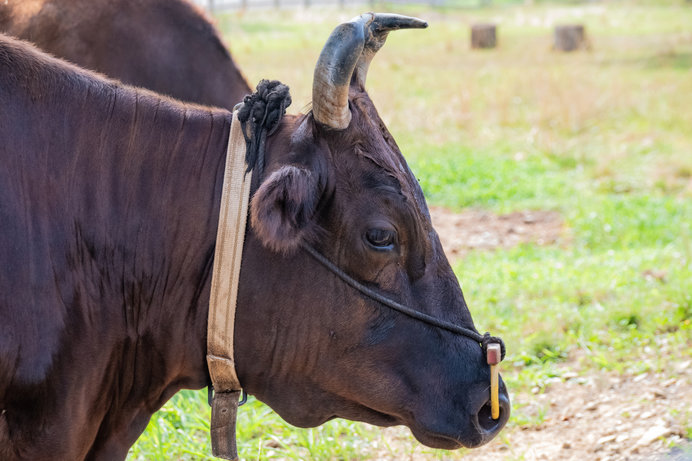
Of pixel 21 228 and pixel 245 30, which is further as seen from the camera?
pixel 245 30

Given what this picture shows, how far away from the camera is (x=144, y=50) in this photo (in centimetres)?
497

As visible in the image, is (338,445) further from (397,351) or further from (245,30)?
(245,30)

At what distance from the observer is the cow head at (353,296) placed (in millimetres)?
2730

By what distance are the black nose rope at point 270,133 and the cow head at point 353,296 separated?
23mm

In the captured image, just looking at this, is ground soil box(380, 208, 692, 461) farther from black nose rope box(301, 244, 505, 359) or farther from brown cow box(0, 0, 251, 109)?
brown cow box(0, 0, 251, 109)

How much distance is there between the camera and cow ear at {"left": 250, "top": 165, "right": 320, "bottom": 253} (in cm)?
258

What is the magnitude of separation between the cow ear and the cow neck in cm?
10

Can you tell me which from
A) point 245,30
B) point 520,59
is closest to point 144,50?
point 520,59

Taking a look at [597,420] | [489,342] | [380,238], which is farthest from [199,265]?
[597,420]

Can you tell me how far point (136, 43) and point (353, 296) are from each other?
2.81 meters

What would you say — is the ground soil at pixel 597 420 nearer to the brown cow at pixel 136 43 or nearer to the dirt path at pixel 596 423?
the dirt path at pixel 596 423

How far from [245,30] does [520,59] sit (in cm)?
1119

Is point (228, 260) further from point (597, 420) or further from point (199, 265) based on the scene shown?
point (597, 420)

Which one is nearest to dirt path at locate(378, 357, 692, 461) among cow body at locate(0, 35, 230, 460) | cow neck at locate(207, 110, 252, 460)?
cow neck at locate(207, 110, 252, 460)
